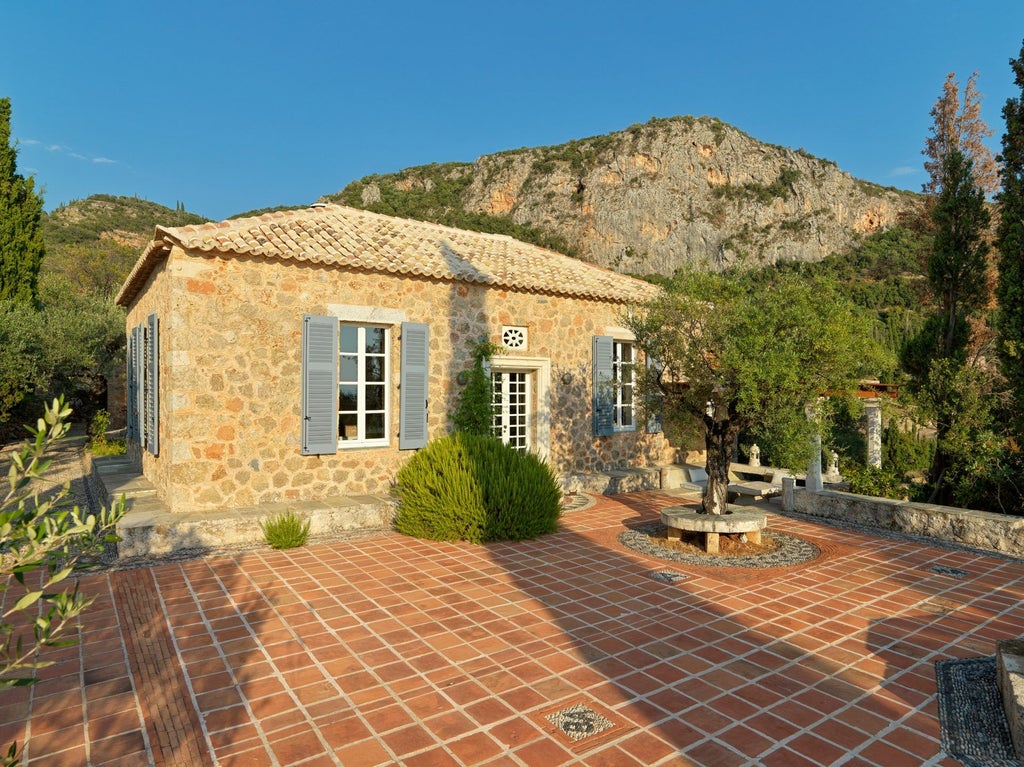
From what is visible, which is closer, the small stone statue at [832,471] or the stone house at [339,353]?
the stone house at [339,353]

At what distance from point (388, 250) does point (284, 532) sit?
457cm

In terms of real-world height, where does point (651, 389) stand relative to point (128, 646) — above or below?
above

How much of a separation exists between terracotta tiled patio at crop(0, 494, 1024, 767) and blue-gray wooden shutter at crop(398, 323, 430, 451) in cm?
265

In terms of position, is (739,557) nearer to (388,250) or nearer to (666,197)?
(388,250)

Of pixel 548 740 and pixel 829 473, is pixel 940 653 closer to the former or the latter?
pixel 548 740

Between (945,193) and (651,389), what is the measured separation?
6.20 metres

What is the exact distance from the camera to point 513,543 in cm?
736

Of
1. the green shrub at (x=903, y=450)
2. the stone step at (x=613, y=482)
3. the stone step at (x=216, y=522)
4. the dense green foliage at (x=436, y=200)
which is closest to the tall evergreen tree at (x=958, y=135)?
the green shrub at (x=903, y=450)

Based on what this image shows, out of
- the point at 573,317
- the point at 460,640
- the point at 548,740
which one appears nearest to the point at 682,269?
the point at 573,317

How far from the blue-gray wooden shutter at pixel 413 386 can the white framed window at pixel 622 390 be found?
13.8 feet

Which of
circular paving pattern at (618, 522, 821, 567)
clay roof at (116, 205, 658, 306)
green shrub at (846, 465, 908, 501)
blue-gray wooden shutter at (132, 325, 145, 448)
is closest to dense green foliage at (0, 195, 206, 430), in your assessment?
clay roof at (116, 205, 658, 306)

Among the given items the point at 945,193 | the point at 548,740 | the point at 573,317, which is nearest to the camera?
the point at 548,740

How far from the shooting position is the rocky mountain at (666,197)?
56844 mm

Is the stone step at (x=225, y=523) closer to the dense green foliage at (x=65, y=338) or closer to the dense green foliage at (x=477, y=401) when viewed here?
the dense green foliage at (x=477, y=401)
